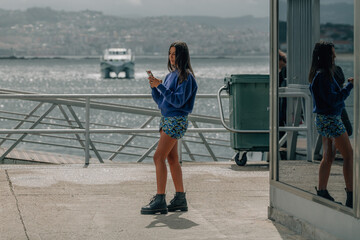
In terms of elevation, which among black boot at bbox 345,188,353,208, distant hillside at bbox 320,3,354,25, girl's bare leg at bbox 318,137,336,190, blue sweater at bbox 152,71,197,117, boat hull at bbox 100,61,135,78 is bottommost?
boat hull at bbox 100,61,135,78

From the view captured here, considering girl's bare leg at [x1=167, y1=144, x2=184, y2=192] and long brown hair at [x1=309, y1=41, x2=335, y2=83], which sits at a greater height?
long brown hair at [x1=309, y1=41, x2=335, y2=83]

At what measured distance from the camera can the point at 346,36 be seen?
519 centimetres

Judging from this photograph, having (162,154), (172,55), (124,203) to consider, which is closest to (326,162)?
(162,154)

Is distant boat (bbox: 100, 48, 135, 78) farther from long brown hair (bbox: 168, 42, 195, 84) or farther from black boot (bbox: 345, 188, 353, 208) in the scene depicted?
black boot (bbox: 345, 188, 353, 208)

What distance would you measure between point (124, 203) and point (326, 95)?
2.68 metres

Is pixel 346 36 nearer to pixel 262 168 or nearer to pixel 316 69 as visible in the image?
pixel 316 69

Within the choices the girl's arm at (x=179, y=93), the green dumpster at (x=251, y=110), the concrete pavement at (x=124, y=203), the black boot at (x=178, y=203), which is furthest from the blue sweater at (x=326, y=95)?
the green dumpster at (x=251, y=110)

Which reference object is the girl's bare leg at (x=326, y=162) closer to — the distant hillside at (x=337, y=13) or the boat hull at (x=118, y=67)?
the distant hillside at (x=337, y=13)

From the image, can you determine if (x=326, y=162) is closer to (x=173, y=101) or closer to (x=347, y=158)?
(x=347, y=158)

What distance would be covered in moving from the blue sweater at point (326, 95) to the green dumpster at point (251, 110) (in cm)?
438

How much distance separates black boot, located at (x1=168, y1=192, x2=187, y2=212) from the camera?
720 centimetres

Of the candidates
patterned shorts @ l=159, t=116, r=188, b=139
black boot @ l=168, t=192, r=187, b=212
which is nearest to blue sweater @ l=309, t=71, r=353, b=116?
Result: patterned shorts @ l=159, t=116, r=188, b=139

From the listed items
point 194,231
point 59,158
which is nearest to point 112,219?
point 194,231

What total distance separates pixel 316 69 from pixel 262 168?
4.45m
